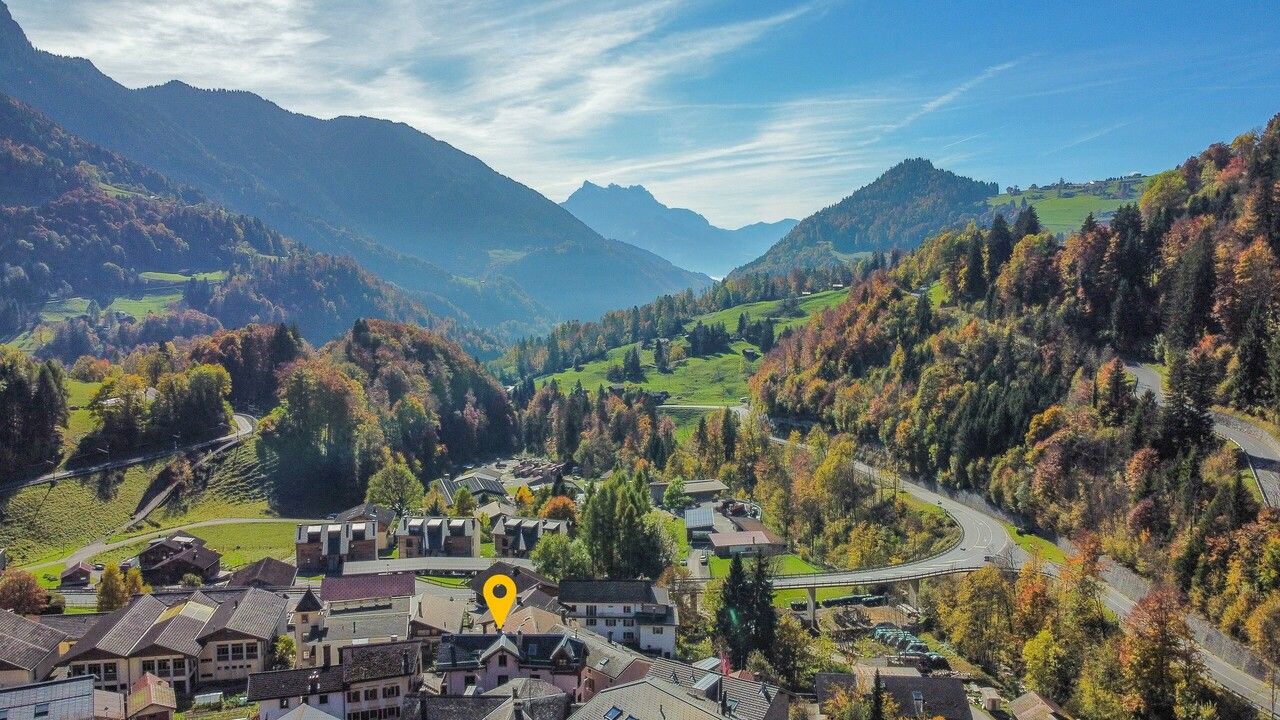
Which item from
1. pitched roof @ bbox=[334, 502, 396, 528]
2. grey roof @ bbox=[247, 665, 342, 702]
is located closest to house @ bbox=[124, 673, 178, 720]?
grey roof @ bbox=[247, 665, 342, 702]

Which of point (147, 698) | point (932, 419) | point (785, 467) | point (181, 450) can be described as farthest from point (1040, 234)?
point (181, 450)

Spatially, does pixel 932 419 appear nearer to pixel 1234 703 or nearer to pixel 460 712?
pixel 1234 703

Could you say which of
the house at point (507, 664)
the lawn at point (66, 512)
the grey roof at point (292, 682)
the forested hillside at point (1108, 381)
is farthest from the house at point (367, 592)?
the forested hillside at point (1108, 381)

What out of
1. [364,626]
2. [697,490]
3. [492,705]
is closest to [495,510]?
[697,490]

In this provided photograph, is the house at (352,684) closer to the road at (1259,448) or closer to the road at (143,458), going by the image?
the road at (1259,448)

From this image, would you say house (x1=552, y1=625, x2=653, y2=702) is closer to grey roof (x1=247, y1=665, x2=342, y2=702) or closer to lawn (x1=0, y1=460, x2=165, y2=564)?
grey roof (x1=247, y1=665, x2=342, y2=702)

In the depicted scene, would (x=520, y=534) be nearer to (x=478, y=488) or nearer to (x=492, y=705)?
(x=478, y=488)
